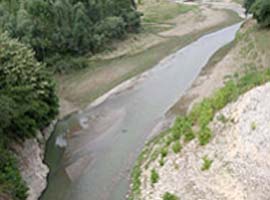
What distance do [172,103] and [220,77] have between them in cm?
545

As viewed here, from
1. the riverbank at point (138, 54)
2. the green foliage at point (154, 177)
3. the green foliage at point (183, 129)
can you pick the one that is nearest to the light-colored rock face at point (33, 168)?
the green foliage at point (154, 177)

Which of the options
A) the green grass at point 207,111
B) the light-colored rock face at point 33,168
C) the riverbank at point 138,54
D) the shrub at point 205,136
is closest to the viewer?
the shrub at point 205,136

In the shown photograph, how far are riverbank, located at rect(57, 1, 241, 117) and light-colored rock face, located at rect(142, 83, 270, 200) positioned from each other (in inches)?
705

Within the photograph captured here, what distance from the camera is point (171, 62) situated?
58938 millimetres

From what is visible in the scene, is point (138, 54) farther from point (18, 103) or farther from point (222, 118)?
point (222, 118)

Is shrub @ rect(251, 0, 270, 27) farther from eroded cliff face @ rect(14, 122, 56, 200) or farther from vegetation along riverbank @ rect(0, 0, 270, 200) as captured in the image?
eroded cliff face @ rect(14, 122, 56, 200)

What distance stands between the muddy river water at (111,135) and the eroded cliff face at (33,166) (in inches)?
22.9

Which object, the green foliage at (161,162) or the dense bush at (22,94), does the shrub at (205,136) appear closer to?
the green foliage at (161,162)

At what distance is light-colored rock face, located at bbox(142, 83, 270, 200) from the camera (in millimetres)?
27141

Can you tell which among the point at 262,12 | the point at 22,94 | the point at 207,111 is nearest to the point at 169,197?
the point at 207,111

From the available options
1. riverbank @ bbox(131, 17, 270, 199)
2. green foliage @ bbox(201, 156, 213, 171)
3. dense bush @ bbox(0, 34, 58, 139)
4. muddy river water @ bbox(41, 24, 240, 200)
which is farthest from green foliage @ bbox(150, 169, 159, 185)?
dense bush @ bbox(0, 34, 58, 139)

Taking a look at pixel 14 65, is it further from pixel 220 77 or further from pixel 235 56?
pixel 235 56

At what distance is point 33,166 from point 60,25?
27.3 meters

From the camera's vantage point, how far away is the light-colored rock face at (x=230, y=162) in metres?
27.1
